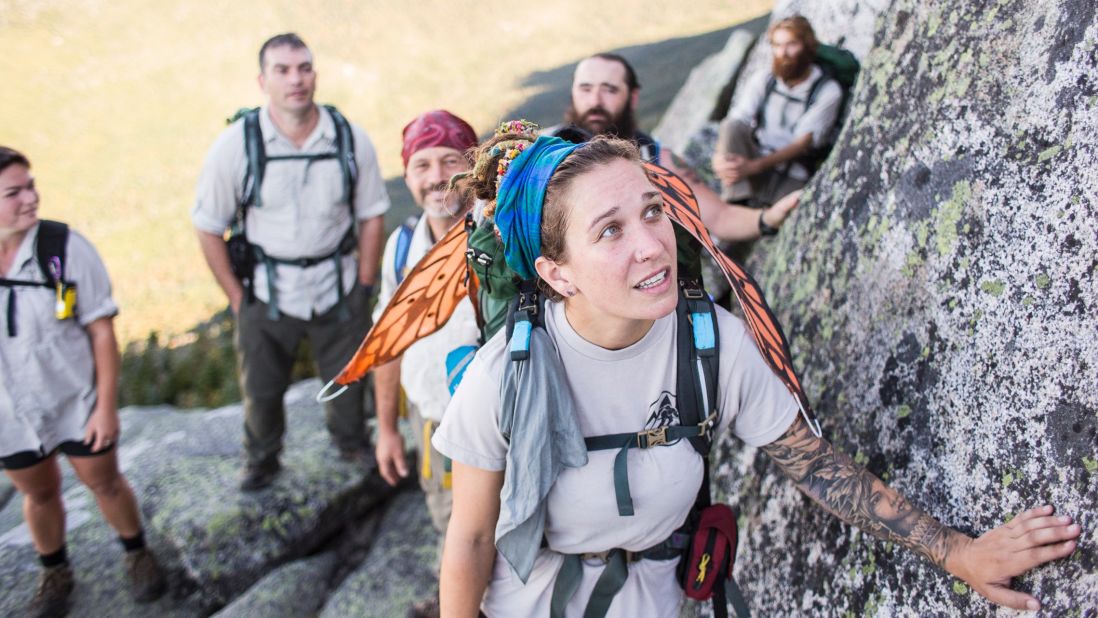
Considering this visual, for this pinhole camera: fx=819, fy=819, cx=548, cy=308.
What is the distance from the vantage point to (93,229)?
18.0 meters

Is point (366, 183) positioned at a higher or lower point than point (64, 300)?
higher

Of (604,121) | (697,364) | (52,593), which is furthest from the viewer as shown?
(52,593)

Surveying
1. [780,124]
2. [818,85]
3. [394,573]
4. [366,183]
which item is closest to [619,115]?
[780,124]

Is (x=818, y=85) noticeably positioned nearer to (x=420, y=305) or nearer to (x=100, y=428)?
(x=420, y=305)

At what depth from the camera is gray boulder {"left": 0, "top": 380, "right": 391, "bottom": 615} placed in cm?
546

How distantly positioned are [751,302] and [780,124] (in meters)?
3.43

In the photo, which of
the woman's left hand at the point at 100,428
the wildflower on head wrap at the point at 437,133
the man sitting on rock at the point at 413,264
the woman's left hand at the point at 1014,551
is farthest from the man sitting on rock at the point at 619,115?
the woman's left hand at the point at 100,428

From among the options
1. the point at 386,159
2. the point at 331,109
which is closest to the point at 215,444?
the point at 331,109

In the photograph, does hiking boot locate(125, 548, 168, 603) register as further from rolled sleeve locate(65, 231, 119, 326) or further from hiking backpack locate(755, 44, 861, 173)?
hiking backpack locate(755, 44, 861, 173)

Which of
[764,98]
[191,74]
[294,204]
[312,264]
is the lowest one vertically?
[312,264]

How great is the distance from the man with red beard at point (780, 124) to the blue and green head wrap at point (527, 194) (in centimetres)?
330

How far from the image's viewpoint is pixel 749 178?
5570 millimetres

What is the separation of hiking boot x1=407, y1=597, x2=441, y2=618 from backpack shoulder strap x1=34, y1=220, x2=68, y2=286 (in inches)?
110

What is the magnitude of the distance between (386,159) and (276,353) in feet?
47.4
